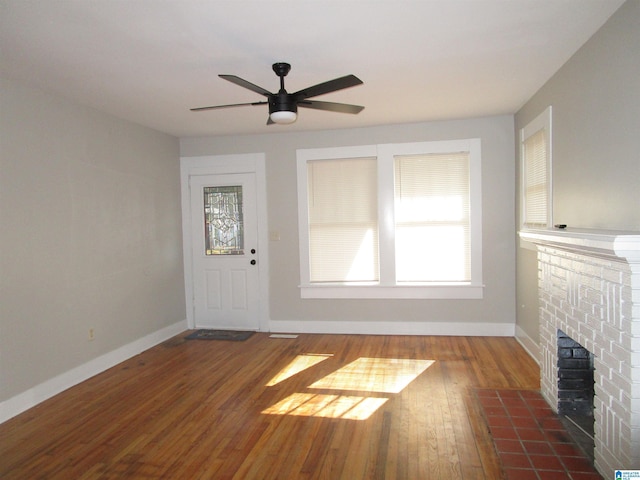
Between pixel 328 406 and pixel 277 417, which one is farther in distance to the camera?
pixel 328 406

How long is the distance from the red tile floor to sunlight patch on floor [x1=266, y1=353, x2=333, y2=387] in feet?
5.19

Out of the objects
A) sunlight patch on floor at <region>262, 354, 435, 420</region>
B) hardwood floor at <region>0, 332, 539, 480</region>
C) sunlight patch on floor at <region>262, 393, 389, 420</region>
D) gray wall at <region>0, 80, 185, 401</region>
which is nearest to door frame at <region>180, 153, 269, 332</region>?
gray wall at <region>0, 80, 185, 401</region>

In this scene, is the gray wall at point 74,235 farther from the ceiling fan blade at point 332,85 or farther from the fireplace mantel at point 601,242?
the fireplace mantel at point 601,242

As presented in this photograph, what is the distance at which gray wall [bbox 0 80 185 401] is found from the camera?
3.24m

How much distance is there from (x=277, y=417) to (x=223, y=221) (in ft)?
10.1

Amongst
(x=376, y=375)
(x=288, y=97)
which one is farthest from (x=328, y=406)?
(x=288, y=97)

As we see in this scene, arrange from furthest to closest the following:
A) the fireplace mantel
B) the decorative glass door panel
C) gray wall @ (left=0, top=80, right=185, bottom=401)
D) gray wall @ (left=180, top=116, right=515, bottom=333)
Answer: the decorative glass door panel → gray wall @ (left=180, top=116, right=515, bottom=333) → gray wall @ (left=0, top=80, right=185, bottom=401) → the fireplace mantel

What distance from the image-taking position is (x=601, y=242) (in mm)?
1969

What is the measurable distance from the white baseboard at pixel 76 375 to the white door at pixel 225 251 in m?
0.63

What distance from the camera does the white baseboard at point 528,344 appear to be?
13.4ft

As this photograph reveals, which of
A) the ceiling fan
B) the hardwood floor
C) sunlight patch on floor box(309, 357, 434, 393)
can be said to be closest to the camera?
the hardwood floor

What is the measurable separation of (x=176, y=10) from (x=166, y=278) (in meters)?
3.60

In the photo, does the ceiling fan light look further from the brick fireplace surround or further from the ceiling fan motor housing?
the brick fireplace surround

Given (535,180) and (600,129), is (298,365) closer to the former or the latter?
(535,180)
